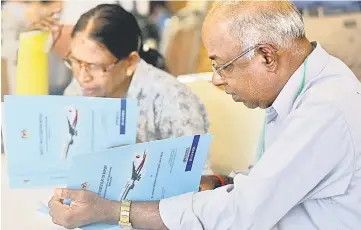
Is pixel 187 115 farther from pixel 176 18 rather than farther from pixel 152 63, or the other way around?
pixel 176 18

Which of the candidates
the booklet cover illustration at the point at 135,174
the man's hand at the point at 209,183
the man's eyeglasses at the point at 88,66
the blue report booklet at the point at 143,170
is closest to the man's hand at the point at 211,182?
the man's hand at the point at 209,183

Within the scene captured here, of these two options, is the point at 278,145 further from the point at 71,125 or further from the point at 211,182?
the point at 71,125

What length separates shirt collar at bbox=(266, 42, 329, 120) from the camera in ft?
3.94

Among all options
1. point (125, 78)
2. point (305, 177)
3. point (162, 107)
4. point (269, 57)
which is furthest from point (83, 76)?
point (305, 177)

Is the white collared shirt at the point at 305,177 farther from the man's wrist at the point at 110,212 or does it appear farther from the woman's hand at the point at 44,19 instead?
the woman's hand at the point at 44,19

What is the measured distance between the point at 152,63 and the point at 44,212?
71 centimetres

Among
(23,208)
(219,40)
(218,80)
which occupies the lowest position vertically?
(23,208)

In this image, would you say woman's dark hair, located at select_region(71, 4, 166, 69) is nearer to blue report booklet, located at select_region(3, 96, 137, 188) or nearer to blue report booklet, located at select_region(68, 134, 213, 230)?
blue report booklet, located at select_region(3, 96, 137, 188)

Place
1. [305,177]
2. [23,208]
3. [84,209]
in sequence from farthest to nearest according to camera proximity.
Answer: [23,208], [84,209], [305,177]

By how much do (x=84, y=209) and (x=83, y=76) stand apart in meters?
0.72

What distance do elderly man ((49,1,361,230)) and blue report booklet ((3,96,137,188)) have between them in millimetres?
256

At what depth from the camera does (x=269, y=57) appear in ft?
3.91

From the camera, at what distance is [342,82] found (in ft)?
3.92

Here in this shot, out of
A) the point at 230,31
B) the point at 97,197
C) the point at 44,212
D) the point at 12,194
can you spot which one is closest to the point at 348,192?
the point at 230,31
